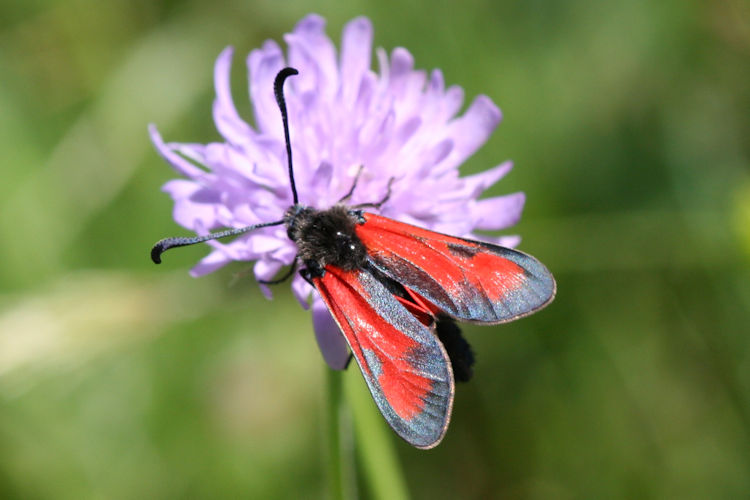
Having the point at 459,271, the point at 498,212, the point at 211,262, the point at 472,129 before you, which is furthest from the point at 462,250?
the point at 211,262

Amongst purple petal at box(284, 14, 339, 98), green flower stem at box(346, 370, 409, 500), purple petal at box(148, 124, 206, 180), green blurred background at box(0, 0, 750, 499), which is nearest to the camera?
purple petal at box(148, 124, 206, 180)

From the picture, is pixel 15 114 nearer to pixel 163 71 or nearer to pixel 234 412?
pixel 163 71

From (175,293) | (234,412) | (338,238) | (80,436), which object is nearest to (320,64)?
(338,238)

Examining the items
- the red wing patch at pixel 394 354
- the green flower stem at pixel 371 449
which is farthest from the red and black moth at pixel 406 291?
the green flower stem at pixel 371 449

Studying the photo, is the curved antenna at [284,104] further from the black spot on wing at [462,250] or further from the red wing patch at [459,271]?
the black spot on wing at [462,250]

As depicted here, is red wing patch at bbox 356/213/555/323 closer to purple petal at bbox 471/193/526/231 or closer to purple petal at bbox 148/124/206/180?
purple petal at bbox 471/193/526/231

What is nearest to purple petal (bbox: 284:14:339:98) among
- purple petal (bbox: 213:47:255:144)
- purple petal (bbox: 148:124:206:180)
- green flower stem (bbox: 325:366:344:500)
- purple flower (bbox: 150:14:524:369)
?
purple flower (bbox: 150:14:524:369)

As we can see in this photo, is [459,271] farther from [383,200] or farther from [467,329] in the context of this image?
[467,329]
